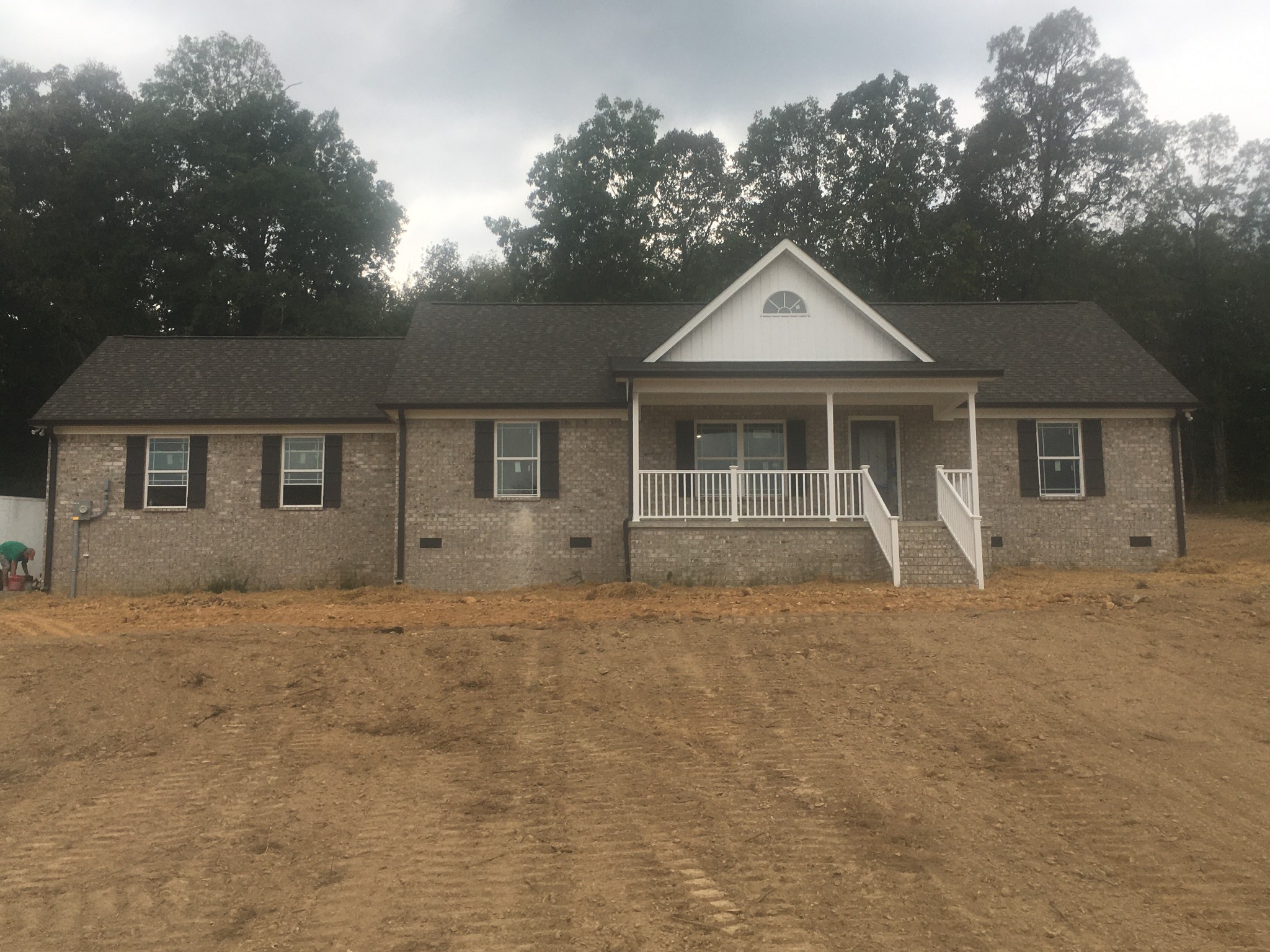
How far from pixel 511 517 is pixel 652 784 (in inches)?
444

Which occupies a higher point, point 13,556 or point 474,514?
point 474,514

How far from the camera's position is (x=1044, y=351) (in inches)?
797

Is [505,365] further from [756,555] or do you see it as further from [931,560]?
[931,560]

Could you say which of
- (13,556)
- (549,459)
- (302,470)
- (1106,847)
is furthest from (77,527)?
(1106,847)

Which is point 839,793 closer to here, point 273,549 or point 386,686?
point 386,686

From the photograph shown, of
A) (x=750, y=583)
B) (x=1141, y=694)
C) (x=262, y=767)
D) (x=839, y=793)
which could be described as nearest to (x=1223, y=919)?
(x=839, y=793)

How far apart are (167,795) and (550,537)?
10.9 m

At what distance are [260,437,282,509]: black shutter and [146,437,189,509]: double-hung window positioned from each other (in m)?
1.43

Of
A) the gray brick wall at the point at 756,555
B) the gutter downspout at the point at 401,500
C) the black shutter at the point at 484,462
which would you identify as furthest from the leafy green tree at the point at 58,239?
the gray brick wall at the point at 756,555

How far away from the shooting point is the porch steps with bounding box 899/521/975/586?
1498 cm

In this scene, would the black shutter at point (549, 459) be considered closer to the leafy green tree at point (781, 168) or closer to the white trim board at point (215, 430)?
the white trim board at point (215, 430)

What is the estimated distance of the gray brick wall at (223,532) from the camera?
1817 cm

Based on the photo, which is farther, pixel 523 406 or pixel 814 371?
pixel 523 406

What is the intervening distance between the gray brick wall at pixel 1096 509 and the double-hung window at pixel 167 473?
15.2 m
